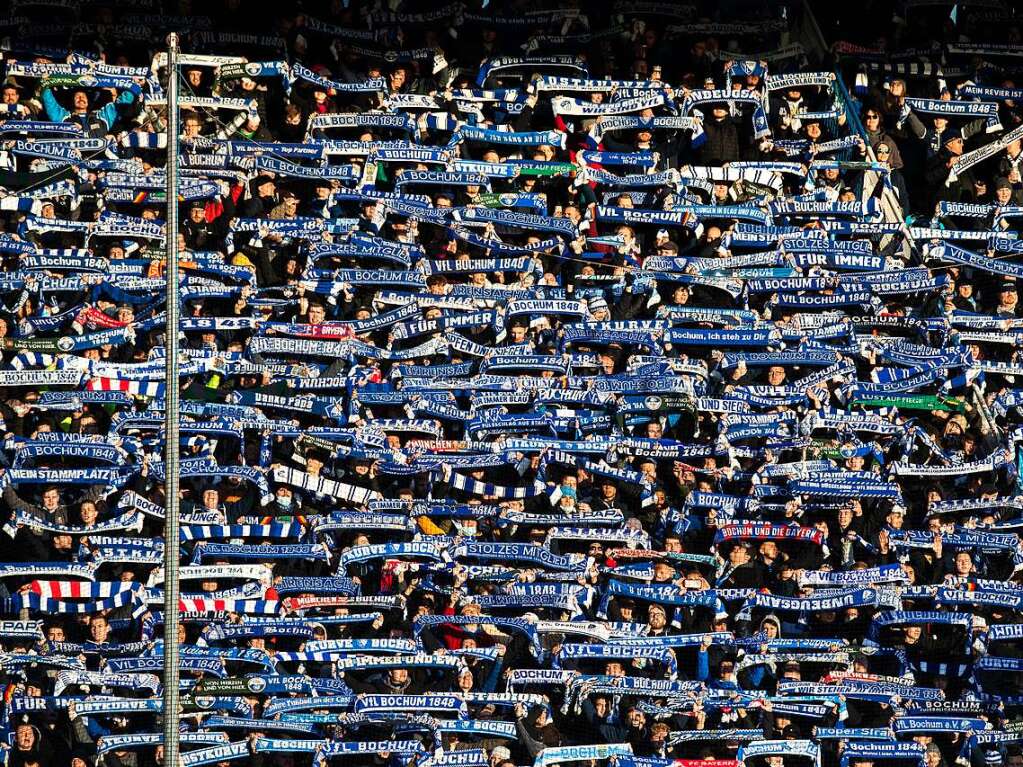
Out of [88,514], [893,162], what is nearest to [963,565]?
[893,162]

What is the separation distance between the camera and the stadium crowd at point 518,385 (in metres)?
16.7

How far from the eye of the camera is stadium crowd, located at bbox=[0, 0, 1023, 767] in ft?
54.7

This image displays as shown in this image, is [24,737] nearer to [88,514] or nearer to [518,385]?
[88,514]

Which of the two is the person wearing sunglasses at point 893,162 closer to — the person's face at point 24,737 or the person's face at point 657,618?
the person's face at point 657,618

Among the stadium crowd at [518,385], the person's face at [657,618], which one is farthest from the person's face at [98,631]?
the person's face at [657,618]

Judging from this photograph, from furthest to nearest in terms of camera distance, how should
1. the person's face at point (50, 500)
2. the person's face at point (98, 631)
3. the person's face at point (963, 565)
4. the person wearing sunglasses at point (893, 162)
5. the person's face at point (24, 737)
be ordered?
the person wearing sunglasses at point (893, 162) < the person's face at point (963, 565) < the person's face at point (50, 500) < the person's face at point (98, 631) < the person's face at point (24, 737)

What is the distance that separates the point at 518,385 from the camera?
18.2 m

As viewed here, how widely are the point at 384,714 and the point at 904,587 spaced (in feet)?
16.5

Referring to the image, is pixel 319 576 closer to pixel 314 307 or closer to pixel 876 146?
pixel 314 307

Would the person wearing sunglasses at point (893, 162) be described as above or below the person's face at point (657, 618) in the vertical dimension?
above

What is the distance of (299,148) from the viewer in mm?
18891

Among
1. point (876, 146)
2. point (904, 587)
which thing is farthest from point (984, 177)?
point (904, 587)

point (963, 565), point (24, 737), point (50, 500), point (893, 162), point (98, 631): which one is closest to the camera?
point (24, 737)

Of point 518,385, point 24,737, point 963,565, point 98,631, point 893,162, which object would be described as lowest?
point 24,737
